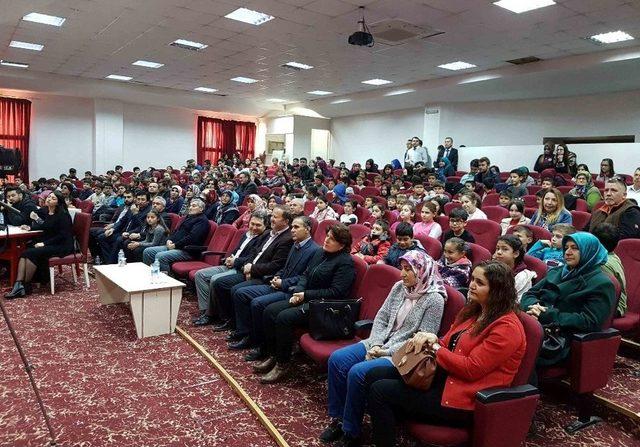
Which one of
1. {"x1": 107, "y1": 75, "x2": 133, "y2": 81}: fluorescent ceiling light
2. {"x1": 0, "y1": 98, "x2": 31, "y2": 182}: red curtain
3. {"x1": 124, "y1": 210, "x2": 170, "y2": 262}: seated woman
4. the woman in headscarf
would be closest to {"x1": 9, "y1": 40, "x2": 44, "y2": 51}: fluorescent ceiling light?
{"x1": 107, "y1": 75, "x2": 133, "y2": 81}: fluorescent ceiling light

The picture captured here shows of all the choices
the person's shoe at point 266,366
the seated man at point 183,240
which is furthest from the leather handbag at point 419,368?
the seated man at point 183,240

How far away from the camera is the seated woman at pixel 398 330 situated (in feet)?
7.93

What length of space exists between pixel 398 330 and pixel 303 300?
0.85m

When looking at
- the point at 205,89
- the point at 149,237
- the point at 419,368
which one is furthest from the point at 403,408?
the point at 205,89

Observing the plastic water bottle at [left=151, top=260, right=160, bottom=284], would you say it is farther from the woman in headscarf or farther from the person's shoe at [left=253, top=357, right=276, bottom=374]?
the woman in headscarf

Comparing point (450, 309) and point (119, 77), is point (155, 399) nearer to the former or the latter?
point (450, 309)

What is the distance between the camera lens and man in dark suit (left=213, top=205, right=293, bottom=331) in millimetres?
3859

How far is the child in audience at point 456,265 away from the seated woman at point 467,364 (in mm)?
1038

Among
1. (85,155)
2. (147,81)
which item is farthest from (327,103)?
(85,155)

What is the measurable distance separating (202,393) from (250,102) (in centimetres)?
1391

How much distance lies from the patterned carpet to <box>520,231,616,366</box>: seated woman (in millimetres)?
565

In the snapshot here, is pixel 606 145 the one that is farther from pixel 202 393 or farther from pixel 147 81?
pixel 147 81

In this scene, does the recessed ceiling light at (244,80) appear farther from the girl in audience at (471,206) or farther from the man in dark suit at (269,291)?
the man in dark suit at (269,291)

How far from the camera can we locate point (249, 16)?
7.01m
